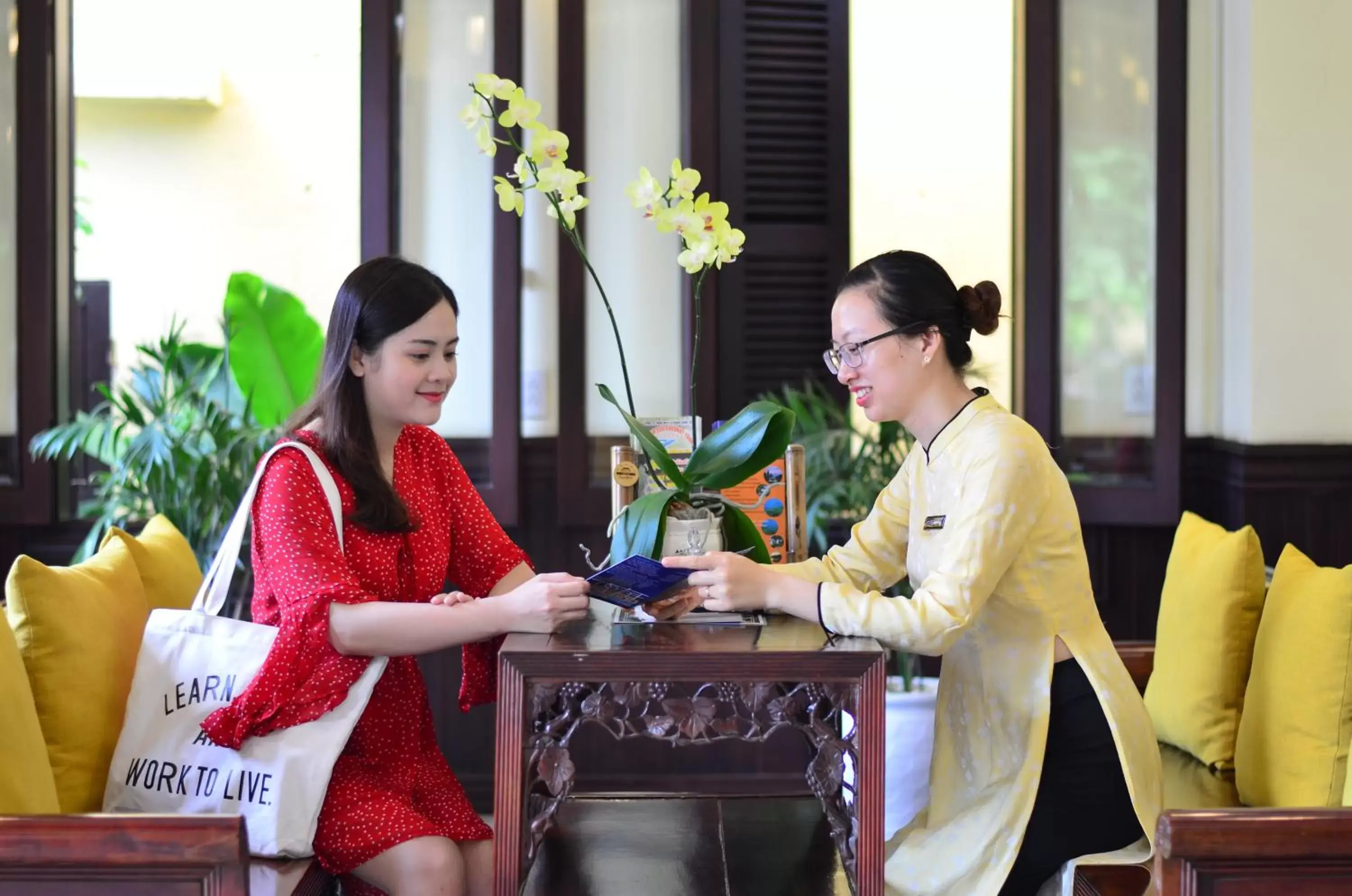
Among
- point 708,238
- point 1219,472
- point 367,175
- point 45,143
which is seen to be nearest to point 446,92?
point 367,175

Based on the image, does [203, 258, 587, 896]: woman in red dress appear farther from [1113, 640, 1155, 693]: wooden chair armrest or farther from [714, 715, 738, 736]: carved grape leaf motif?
[1113, 640, 1155, 693]: wooden chair armrest

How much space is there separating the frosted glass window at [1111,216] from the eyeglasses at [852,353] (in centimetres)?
174

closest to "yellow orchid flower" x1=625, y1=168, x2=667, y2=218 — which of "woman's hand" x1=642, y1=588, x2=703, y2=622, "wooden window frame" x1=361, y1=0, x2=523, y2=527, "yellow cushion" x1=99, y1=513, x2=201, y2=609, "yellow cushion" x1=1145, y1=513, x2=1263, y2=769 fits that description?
"woman's hand" x1=642, y1=588, x2=703, y2=622

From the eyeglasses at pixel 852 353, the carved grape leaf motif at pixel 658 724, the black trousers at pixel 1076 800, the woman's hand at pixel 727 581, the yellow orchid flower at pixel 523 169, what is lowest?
the black trousers at pixel 1076 800

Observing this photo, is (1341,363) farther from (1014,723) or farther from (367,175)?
(367,175)

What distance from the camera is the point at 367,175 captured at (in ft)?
11.3

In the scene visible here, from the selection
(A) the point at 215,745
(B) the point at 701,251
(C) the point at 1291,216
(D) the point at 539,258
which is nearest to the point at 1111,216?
(C) the point at 1291,216

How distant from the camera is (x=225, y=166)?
6082 mm

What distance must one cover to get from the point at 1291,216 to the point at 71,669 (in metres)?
2.84

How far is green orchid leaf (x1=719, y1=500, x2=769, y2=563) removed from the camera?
196 cm

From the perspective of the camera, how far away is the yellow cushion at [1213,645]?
6.94 feet

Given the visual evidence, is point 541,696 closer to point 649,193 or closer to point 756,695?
point 756,695

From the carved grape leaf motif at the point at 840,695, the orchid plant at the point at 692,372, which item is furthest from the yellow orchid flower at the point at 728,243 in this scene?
the carved grape leaf motif at the point at 840,695

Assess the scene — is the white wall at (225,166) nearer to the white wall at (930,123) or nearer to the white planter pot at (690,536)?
the white wall at (930,123)
